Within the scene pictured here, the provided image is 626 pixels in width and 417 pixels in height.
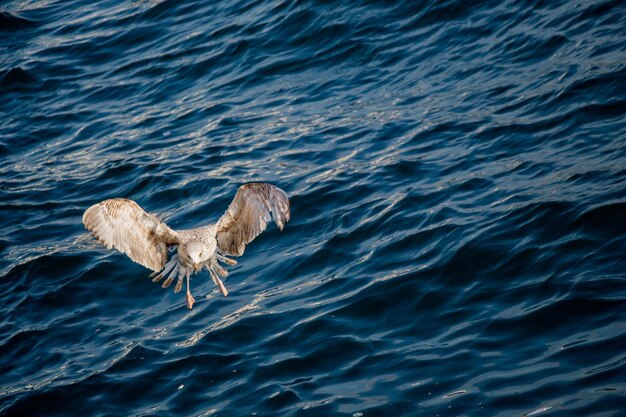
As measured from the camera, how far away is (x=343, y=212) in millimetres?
9859

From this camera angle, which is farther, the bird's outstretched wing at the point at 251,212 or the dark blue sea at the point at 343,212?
the bird's outstretched wing at the point at 251,212

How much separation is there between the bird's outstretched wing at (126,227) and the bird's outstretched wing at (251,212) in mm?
508

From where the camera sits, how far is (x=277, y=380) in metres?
7.72

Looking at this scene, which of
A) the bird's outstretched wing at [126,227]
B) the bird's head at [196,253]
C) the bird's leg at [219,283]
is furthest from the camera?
the bird's leg at [219,283]

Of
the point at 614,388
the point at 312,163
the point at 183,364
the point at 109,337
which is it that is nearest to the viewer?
the point at 614,388

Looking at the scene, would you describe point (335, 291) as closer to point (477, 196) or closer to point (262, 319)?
point (262, 319)

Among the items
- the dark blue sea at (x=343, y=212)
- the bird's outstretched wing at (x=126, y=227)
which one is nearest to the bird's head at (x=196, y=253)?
the bird's outstretched wing at (x=126, y=227)

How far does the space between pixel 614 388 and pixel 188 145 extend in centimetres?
710

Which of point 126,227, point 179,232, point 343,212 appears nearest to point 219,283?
point 179,232

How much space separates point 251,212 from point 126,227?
1049 mm

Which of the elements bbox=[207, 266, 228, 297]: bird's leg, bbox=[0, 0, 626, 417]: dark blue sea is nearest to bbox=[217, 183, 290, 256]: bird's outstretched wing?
bbox=[207, 266, 228, 297]: bird's leg

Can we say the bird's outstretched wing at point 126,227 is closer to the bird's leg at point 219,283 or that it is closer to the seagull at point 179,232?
the seagull at point 179,232

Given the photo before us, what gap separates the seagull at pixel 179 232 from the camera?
294 inches

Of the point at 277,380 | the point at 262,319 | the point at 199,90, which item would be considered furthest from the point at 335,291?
the point at 199,90
